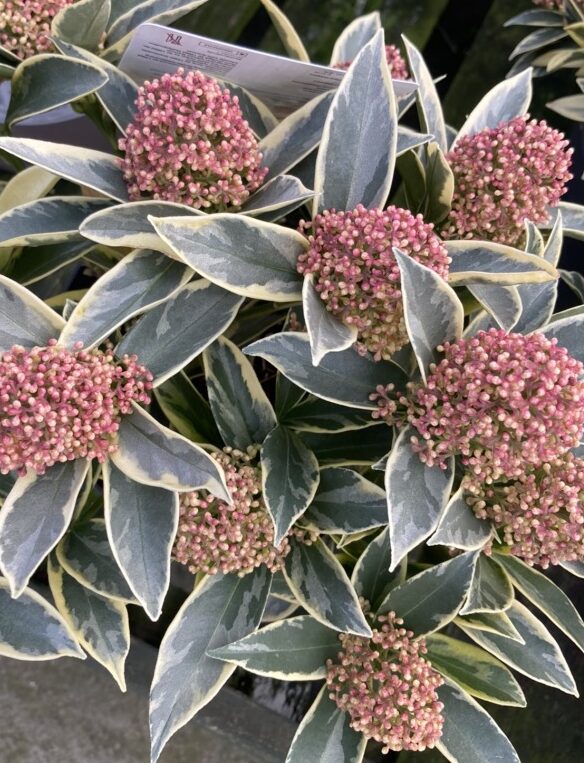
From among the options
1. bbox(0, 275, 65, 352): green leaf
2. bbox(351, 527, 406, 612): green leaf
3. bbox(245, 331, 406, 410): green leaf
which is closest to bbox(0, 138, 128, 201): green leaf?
bbox(0, 275, 65, 352): green leaf

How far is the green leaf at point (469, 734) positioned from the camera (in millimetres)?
718

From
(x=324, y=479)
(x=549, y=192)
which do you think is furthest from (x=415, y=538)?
(x=549, y=192)

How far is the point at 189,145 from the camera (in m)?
0.59

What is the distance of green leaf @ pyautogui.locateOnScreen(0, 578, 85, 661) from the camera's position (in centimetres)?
69

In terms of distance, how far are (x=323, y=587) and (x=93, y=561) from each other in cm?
25

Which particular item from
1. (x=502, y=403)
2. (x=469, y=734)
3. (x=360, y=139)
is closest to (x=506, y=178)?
(x=360, y=139)

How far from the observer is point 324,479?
718 millimetres

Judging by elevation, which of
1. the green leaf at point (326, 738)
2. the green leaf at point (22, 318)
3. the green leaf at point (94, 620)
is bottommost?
the green leaf at point (326, 738)

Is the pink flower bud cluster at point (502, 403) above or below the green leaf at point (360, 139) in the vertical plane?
below

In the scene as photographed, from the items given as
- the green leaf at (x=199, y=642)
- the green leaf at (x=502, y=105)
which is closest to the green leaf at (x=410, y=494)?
the green leaf at (x=199, y=642)

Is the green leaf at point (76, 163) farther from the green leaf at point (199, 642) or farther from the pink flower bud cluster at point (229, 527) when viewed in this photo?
the green leaf at point (199, 642)

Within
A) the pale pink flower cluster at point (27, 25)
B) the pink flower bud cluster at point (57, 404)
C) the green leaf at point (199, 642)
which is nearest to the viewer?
the pink flower bud cluster at point (57, 404)

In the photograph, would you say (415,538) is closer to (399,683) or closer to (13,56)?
(399,683)

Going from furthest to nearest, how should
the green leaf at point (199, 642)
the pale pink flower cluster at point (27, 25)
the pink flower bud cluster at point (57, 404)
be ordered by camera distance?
1. the pale pink flower cluster at point (27, 25)
2. the green leaf at point (199, 642)
3. the pink flower bud cluster at point (57, 404)
